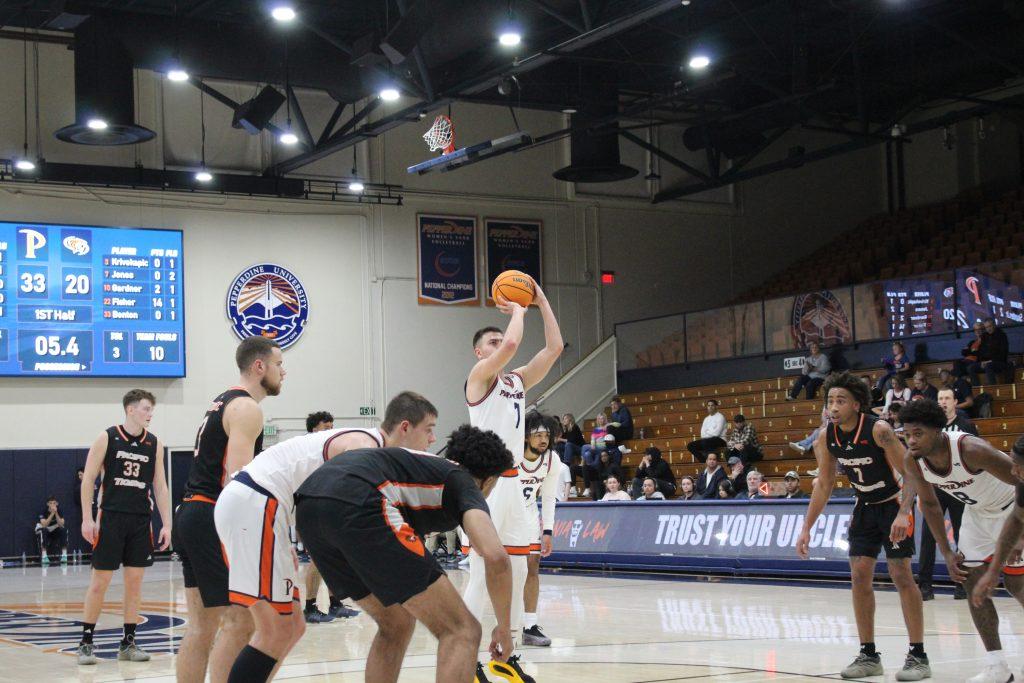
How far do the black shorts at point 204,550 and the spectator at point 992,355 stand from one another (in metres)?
15.1

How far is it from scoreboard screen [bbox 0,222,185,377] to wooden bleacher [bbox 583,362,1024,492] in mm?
8758

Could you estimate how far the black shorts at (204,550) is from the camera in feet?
19.4

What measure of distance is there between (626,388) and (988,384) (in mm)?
9239

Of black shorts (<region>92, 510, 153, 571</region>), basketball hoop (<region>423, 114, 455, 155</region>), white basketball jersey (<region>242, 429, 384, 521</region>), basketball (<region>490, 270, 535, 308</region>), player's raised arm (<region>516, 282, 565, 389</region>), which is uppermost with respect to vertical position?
basketball hoop (<region>423, 114, 455, 155</region>)

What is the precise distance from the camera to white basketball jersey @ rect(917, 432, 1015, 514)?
22.4 feet

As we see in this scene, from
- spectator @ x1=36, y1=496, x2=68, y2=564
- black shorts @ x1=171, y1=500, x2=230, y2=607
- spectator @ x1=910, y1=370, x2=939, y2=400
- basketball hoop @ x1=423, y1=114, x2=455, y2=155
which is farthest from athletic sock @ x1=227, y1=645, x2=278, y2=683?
spectator @ x1=36, y1=496, x2=68, y2=564

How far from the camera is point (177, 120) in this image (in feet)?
78.4

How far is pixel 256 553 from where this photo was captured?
5.21 m

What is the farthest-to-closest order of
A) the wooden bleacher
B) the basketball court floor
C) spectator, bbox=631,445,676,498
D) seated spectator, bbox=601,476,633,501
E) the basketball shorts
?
1. spectator, bbox=631,445,676,498
2. seated spectator, bbox=601,476,633,501
3. the wooden bleacher
4. the basketball court floor
5. the basketball shorts

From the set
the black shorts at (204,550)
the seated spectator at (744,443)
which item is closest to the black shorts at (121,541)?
the black shorts at (204,550)

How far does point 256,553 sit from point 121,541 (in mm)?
4134

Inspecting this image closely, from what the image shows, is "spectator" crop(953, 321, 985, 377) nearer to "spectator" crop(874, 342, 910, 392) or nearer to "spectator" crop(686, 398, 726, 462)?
"spectator" crop(874, 342, 910, 392)

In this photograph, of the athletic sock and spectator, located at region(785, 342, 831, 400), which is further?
spectator, located at region(785, 342, 831, 400)

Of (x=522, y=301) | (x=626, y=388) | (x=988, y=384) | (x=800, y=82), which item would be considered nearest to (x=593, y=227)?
(x=626, y=388)
